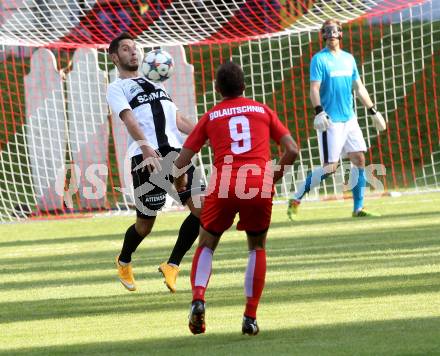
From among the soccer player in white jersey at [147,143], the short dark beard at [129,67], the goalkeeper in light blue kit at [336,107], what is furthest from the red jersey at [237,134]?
the goalkeeper in light blue kit at [336,107]

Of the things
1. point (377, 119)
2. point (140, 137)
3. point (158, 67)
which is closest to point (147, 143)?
point (140, 137)

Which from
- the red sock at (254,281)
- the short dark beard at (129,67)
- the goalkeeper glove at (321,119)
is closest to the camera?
the red sock at (254,281)

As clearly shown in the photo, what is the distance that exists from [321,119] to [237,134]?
7.18 metres

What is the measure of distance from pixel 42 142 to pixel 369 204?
517 cm

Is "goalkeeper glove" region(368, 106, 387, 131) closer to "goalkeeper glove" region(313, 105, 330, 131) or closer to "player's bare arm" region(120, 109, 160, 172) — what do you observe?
"goalkeeper glove" region(313, 105, 330, 131)

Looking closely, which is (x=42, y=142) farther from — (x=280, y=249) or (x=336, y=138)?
(x=280, y=249)

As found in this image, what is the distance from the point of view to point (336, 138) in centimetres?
1405

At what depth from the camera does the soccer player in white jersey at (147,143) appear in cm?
889

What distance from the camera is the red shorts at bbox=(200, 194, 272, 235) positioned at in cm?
680

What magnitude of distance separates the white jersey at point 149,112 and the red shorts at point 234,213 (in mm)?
2224

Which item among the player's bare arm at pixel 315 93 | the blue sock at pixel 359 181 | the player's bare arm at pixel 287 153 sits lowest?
the player's bare arm at pixel 287 153

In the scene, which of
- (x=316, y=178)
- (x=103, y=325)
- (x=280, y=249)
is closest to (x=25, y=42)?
(x=316, y=178)

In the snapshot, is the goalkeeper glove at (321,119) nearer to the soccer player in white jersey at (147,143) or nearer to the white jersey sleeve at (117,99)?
the soccer player in white jersey at (147,143)

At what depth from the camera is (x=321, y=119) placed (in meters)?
13.9
